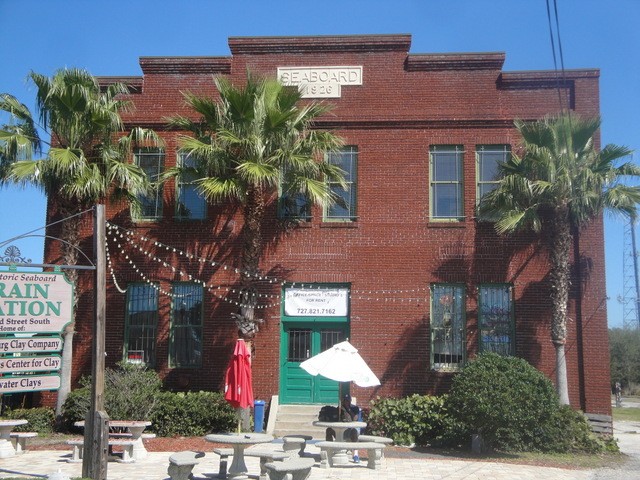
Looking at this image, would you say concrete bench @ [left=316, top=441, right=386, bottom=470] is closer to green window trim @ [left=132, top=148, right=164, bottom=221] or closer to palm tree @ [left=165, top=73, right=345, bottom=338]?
palm tree @ [left=165, top=73, right=345, bottom=338]

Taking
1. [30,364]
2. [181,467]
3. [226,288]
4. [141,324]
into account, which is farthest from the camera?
[141,324]

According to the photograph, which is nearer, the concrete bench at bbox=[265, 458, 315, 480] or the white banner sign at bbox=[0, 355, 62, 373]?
the concrete bench at bbox=[265, 458, 315, 480]

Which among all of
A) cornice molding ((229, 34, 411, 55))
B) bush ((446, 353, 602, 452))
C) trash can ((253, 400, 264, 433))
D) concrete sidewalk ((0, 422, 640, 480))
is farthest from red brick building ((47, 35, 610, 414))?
concrete sidewalk ((0, 422, 640, 480))

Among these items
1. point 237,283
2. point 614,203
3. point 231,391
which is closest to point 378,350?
point 237,283

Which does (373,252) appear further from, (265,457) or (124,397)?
(265,457)

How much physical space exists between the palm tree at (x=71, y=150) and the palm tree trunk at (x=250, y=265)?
2.86 m

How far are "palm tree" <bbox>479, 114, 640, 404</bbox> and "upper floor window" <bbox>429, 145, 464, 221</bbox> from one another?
1.67 metres

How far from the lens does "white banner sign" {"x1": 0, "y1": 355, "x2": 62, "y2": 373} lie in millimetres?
11867

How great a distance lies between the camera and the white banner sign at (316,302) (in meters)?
20.1

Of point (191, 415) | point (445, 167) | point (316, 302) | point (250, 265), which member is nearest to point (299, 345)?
point (316, 302)

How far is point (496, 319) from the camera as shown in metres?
19.7

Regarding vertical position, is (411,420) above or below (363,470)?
above

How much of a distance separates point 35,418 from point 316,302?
7.32m

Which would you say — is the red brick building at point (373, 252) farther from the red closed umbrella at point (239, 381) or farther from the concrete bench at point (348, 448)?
the concrete bench at point (348, 448)
